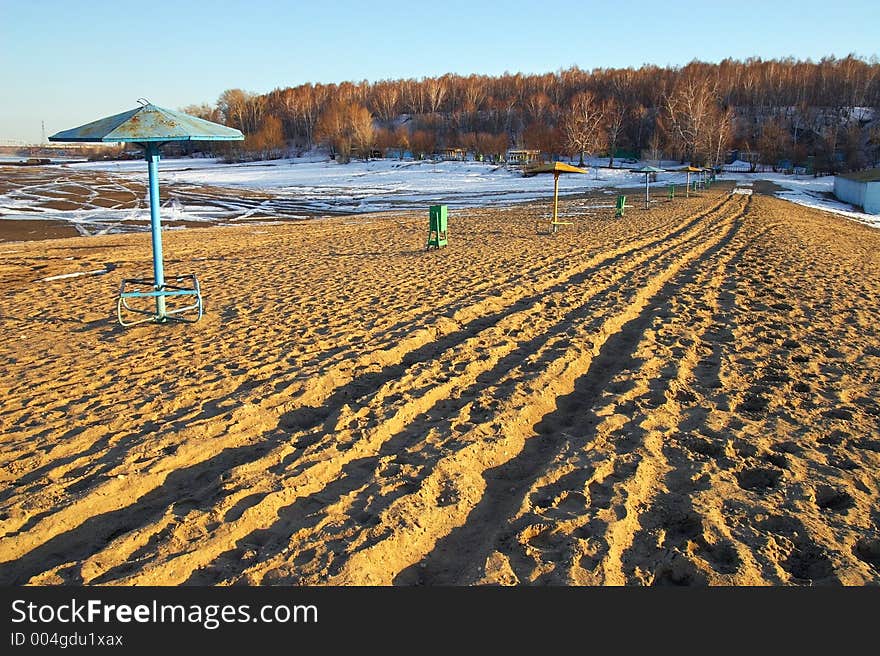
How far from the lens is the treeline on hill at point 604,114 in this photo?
73812 millimetres

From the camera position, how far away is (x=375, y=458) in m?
4.09

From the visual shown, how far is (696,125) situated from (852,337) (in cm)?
6872

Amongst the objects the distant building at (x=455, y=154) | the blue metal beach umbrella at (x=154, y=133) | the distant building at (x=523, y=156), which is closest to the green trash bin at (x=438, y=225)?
the blue metal beach umbrella at (x=154, y=133)

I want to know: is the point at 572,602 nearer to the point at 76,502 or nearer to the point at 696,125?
the point at 76,502

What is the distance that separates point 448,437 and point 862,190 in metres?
43.2

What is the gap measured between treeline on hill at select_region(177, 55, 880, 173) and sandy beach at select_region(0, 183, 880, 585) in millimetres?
67100

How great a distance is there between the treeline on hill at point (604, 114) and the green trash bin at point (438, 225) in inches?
2420

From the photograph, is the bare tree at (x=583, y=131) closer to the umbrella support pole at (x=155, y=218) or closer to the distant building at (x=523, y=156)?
the distant building at (x=523, y=156)

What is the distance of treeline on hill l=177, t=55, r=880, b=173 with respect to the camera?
73812 millimetres

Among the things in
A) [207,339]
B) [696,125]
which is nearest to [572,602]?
[207,339]

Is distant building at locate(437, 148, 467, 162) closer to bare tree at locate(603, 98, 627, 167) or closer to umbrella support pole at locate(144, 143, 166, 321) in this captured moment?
bare tree at locate(603, 98, 627, 167)

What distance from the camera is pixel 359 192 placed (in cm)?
4447

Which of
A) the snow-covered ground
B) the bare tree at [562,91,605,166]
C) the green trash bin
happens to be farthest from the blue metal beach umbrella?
the bare tree at [562,91,605,166]

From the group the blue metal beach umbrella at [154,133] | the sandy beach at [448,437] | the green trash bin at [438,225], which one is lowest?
the sandy beach at [448,437]
